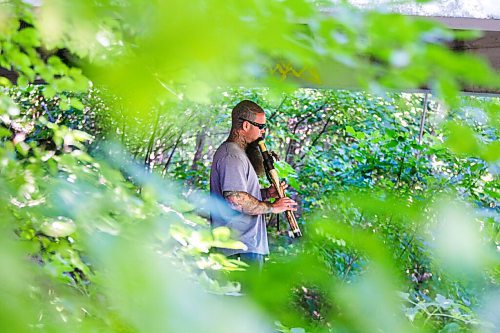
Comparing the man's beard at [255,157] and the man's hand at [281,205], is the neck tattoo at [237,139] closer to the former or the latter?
the man's beard at [255,157]

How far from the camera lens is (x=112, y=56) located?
507 millimetres

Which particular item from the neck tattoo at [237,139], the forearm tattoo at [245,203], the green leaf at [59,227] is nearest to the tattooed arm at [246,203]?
the forearm tattoo at [245,203]

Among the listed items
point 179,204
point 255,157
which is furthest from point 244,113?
point 179,204

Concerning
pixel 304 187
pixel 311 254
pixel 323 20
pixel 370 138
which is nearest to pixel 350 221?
pixel 311 254

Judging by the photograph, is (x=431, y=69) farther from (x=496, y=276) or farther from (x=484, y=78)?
(x=496, y=276)

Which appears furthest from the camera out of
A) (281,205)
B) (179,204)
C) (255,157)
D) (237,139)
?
(255,157)

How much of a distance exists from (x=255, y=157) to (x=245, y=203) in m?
0.49

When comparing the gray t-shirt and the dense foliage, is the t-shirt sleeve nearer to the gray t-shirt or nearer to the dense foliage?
the gray t-shirt

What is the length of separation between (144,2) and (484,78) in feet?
0.60

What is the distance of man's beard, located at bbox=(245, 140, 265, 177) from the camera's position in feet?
10.9

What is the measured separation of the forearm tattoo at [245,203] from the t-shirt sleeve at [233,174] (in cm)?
3

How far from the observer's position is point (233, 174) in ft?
9.75

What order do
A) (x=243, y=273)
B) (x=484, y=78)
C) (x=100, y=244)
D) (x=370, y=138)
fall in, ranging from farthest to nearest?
(x=370, y=138) → (x=243, y=273) → (x=100, y=244) → (x=484, y=78)

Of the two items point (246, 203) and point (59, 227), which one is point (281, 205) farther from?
point (59, 227)
